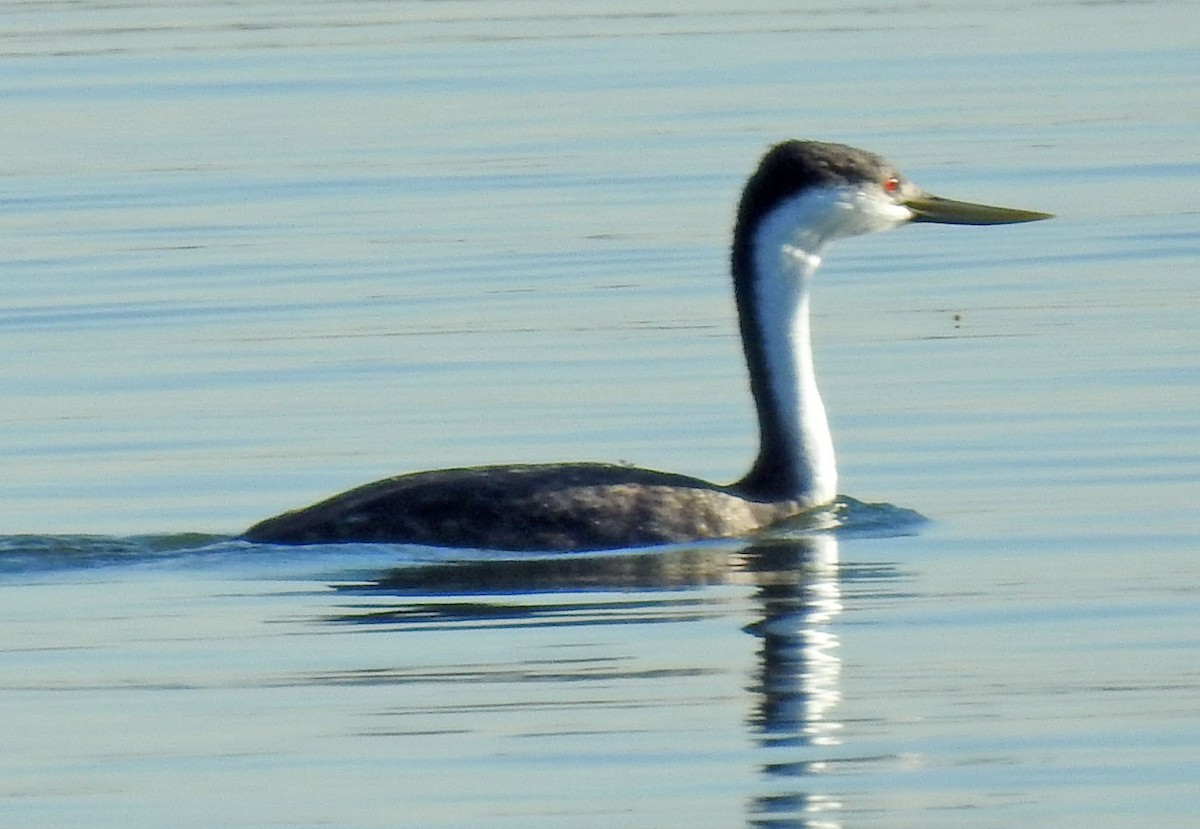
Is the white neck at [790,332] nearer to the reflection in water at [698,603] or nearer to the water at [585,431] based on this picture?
the water at [585,431]

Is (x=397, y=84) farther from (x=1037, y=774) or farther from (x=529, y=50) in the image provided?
(x=1037, y=774)

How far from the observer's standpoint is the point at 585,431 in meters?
14.6

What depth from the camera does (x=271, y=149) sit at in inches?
995

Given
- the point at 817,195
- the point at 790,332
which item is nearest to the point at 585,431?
the point at 790,332

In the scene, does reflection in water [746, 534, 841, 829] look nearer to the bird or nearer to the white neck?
the bird

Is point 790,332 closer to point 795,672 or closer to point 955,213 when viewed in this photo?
point 955,213

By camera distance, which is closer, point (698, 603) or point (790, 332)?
point (698, 603)

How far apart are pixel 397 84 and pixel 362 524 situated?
16642 millimetres

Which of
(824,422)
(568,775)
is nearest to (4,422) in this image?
(824,422)

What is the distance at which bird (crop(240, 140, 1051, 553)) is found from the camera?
40.2 ft

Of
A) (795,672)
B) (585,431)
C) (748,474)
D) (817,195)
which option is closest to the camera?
(795,672)

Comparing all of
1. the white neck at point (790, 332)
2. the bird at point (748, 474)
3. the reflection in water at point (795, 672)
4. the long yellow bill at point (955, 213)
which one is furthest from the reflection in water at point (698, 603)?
the long yellow bill at point (955, 213)

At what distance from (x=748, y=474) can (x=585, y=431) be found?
165cm

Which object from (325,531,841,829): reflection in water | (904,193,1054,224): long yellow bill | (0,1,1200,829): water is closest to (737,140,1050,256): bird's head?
(904,193,1054,224): long yellow bill
